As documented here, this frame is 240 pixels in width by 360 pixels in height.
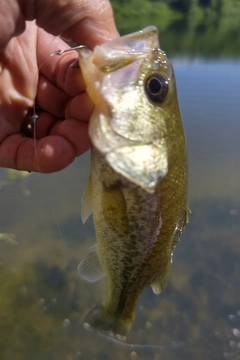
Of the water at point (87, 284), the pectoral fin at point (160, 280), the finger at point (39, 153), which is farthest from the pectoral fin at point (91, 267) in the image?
the water at point (87, 284)

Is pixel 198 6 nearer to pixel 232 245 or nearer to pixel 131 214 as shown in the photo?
pixel 232 245

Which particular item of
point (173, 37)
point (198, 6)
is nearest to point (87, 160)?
point (173, 37)

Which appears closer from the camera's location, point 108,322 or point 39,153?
point 39,153

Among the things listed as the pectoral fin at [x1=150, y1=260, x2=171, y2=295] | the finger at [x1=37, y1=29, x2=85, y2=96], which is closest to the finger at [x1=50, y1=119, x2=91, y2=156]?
the finger at [x1=37, y1=29, x2=85, y2=96]

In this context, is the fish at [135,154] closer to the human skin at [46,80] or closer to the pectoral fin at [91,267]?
the pectoral fin at [91,267]

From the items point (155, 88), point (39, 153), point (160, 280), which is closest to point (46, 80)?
point (39, 153)

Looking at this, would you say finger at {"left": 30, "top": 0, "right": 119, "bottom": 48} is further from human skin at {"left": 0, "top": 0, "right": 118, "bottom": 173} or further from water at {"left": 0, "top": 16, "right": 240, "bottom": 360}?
water at {"left": 0, "top": 16, "right": 240, "bottom": 360}

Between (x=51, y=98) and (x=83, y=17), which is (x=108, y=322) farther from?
(x=83, y=17)
